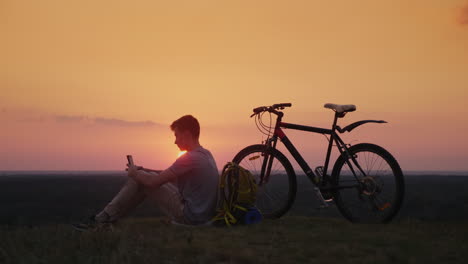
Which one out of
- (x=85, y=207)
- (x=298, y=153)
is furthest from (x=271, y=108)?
(x=85, y=207)

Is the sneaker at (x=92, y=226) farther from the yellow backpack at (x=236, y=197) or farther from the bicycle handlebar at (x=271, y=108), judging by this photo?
the bicycle handlebar at (x=271, y=108)

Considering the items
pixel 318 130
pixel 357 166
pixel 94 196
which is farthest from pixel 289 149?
pixel 94 196

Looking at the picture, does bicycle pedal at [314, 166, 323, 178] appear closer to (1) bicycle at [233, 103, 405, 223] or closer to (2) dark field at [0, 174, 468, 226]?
(1) bicycle at [233, 103, 405, 223]

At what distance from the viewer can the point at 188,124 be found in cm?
719

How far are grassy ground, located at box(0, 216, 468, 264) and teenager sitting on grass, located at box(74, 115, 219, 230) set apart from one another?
0.85ft

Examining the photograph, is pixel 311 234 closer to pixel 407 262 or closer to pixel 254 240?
pixel 254 240

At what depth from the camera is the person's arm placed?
6.98m

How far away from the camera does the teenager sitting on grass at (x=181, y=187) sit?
7.08 meters

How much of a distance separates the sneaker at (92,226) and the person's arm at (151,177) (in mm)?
701

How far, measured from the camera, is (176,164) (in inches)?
279

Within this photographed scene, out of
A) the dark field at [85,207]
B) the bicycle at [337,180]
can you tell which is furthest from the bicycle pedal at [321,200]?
the dark field at [85,207]

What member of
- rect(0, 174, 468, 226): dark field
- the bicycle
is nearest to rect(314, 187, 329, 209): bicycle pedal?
the bicycle

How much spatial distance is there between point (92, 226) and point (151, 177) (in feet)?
3.32

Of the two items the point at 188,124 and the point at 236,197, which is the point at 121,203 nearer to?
the point at 188,124
